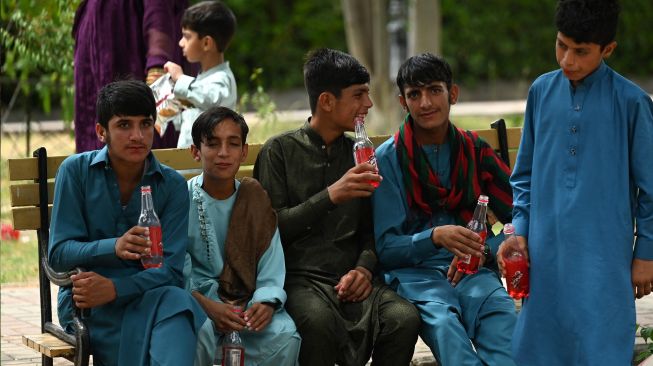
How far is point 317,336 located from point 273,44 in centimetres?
1828

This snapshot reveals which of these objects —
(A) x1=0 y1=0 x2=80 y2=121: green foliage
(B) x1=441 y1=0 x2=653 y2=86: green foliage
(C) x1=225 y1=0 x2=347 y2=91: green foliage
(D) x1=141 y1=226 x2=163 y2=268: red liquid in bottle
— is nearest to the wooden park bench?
(D) x1=141 y1=226 x2=163 y2=268: red liquid in bottle

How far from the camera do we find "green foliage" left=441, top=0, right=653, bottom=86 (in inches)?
933

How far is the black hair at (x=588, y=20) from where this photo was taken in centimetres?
463

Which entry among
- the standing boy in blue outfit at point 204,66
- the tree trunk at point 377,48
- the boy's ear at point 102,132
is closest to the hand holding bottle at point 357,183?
the boy's ear at point 102,132

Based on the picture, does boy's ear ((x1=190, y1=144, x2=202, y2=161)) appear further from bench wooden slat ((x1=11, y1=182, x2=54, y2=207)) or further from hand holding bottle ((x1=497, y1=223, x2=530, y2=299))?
hand holding bottle ((x1=497, y1=223, x2=530, y2=299))

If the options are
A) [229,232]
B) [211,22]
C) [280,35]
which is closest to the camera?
[229,232]

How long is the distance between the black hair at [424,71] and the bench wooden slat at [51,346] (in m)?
1.80

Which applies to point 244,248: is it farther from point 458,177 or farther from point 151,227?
point 458,177

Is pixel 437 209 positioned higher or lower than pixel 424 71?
lower

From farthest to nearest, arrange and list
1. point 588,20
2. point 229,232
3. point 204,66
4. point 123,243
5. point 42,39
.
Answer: point 42,39
point 204,66
point 229,232
point 123,243
point 588,20

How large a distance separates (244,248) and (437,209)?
2.89ft

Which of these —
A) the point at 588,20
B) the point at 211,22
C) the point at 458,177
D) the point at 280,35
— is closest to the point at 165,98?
the point at 211,22

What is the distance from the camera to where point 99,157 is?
5.00 meters

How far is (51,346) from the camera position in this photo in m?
4.97
